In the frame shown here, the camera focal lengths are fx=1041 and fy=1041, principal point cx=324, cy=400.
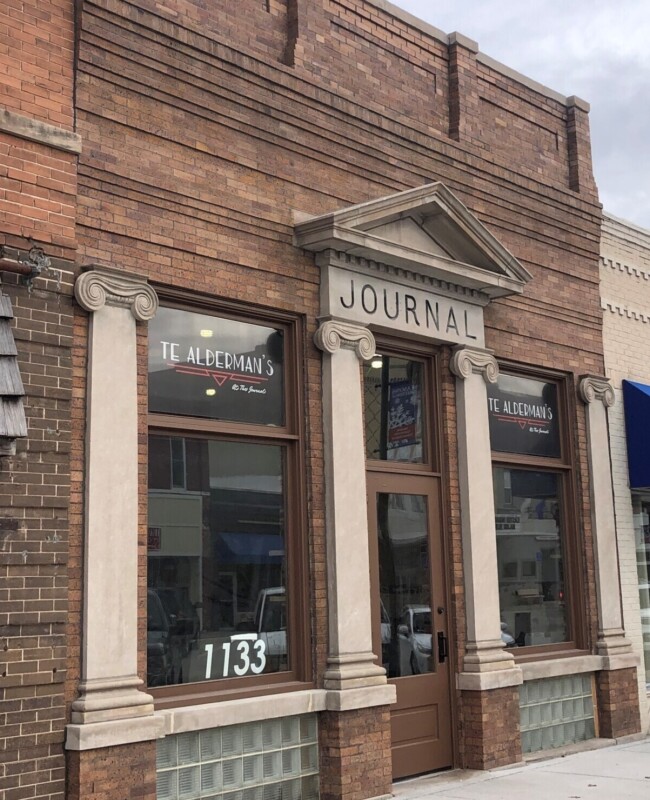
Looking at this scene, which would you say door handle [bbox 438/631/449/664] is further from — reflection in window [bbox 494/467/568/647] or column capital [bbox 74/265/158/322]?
column capital [bbox 74/265/158/322]

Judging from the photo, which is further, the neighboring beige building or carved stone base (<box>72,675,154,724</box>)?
the neighboring beige building

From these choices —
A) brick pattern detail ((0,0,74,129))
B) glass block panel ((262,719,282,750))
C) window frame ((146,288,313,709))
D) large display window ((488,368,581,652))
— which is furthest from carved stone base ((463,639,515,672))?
brick pattern detail ((0,0,74,129))

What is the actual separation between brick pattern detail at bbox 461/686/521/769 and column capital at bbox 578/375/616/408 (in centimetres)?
353

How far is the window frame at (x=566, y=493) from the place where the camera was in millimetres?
10938

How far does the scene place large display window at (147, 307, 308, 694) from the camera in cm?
757

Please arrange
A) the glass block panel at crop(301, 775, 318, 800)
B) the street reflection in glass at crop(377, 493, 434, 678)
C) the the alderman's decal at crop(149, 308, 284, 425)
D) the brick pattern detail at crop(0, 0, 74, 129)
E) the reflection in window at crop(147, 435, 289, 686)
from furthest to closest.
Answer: the street reflection in glass at crop(377, 493, 434, 678) < the glass block panel at crop(301, 775, 318, 800) < the the alderman's decal at crop(149, 308, 284, 425) < the reflection in window at crop(147, 435, 289, 686) < the brick pattern detail at crop(0, 0, 74, 129)

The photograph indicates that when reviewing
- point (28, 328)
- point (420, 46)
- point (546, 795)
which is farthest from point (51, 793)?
point (420, 46)

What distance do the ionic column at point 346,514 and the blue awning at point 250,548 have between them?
444 millimetres

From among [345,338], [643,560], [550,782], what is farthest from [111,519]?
[643,560]

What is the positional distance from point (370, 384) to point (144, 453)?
267 cm

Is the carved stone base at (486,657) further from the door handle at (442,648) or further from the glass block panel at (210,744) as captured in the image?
the glass block panel at (210,744)

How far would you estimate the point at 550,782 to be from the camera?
8992mm

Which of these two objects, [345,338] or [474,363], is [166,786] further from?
[474,363]

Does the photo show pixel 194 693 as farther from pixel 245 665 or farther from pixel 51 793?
pixel 51 793
